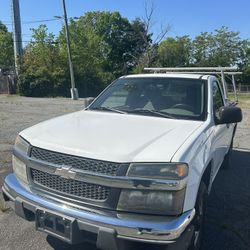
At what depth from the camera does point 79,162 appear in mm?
3025

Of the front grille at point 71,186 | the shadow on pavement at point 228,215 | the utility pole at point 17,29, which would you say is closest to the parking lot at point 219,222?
the shadow on pavement at point 228,215

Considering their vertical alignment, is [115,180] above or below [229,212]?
above

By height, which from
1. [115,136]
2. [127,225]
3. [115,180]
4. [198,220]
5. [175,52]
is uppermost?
[175,52]

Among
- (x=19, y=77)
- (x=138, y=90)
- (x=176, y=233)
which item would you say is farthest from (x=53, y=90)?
(x=176, y=233)

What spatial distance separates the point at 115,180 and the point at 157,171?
34 centimetres

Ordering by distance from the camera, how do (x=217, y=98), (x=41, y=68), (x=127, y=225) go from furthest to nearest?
(x=41, y=68), (x=217, y=98), (x=127, y=225)

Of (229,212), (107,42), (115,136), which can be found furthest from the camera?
(107,42)

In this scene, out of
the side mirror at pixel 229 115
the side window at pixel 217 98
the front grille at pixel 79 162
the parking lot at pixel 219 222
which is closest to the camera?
the front grille at pixel 79 162

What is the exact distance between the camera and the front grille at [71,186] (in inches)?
117

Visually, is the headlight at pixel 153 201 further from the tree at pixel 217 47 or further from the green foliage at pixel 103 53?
the tree at pixel 217 47

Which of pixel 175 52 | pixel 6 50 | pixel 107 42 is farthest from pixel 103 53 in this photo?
pixel 6 50

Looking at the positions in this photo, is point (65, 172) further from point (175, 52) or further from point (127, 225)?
point (175, 52)

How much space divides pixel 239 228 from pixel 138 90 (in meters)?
2.10

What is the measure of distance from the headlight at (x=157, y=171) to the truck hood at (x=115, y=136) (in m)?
0.05
